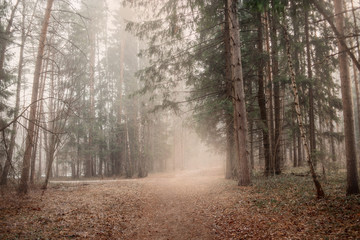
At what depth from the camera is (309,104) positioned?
1152 cm

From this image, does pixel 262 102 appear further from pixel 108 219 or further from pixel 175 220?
pixel 108 219

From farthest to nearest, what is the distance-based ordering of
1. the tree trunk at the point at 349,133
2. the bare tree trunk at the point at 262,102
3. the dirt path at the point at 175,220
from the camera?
the bare tree trunk at the point at 262,102
the tree trunk at the point at 349,133
the dirt path at the point at 175,220

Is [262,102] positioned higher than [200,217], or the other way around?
[262,102]

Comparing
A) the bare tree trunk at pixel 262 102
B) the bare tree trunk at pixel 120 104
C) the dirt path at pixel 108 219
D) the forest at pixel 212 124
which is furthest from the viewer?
the bare tree trunk at pixel 120 104

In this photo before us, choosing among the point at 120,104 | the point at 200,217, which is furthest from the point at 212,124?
the point at 120,104

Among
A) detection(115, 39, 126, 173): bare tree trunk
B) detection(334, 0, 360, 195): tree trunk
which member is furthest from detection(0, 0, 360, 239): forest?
detection(115, 39, 126, 173): bare tree trunk

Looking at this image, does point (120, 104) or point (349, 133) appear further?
point (120, 104)

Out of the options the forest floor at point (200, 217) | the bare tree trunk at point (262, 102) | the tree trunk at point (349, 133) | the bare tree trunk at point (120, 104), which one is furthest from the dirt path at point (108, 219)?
the bare tree trunk at point (120, 104)

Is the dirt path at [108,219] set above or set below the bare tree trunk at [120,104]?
below

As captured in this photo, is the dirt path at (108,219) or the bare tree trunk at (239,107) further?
the bare tree trunk at (239,107)

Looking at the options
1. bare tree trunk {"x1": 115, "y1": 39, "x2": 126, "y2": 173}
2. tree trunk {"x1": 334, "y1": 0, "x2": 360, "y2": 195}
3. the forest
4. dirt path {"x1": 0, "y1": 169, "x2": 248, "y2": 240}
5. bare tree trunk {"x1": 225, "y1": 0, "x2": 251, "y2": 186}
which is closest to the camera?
dirt path {"x1": 0, "y1": 169, "x2": 248, "y2": 240}

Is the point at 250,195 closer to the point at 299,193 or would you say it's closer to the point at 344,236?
the point at 299,193

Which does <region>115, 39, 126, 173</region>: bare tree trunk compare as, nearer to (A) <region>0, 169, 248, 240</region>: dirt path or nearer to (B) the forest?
(B) the forest

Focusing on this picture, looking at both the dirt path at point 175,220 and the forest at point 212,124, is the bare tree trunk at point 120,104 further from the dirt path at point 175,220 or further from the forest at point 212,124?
the dirt path at point 175,220
